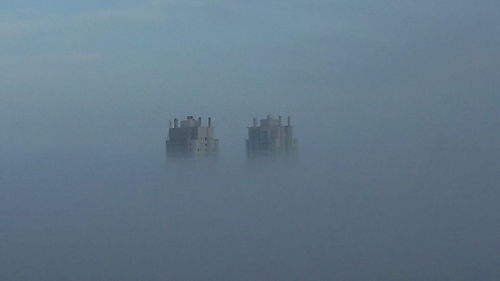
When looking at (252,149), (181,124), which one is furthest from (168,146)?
(252,149)

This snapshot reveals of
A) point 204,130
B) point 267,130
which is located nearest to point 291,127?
point 267,130

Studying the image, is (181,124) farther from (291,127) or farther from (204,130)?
(291,127)

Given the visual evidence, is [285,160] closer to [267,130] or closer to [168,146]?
[267,130]
